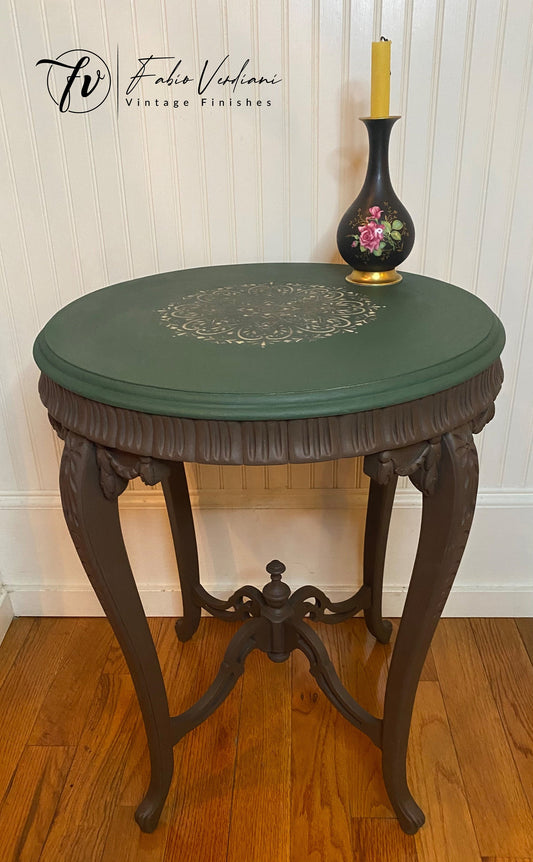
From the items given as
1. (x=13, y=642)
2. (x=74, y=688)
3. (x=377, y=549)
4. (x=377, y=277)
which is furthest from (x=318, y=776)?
(x=377, y=277)

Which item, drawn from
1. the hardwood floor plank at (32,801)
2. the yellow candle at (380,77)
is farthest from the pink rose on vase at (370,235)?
the hardwood floor plank at (32,801)

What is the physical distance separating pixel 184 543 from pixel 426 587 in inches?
23.3

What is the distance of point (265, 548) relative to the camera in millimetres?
1518

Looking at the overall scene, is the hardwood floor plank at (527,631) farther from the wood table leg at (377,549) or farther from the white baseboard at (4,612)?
the white baseboard at (4,612)

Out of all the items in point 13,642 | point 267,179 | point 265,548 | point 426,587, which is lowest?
point 13,642

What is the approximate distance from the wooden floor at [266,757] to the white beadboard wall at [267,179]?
26cm

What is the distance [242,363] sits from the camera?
0.80m

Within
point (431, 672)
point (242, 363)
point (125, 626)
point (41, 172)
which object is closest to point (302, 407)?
point (242, 363)

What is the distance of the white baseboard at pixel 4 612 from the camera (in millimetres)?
1559

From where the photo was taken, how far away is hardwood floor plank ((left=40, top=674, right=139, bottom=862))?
1.12m

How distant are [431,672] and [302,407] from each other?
0.92 metres

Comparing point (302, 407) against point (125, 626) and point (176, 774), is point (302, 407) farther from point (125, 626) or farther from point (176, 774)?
point (176, 774)

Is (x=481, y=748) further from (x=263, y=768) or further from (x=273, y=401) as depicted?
(x=273, y=401)

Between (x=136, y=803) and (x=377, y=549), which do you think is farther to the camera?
(x=377, y=549)
